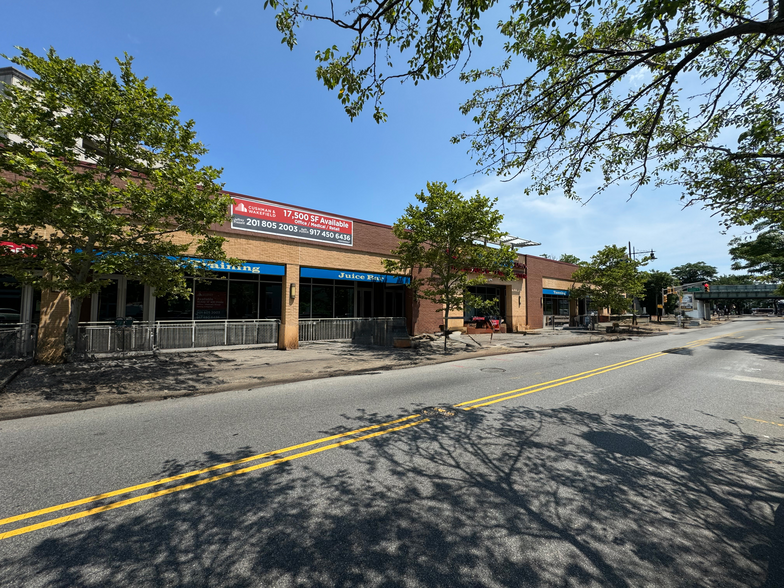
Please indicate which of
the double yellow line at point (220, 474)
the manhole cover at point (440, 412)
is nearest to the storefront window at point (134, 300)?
the double yellow line at point (220, 474)

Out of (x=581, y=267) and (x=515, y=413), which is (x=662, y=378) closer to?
(x=515, y=413)

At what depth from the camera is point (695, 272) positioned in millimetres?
91875

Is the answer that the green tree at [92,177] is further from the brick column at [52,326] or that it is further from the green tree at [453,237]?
the green tree at [453,237]

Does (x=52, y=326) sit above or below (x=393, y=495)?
above

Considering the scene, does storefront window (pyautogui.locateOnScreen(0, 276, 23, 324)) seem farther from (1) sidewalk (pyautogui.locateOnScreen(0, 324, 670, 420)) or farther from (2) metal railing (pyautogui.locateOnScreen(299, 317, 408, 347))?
(2) metal railing (pyautogui.locateOnScreen(299, 317, 408, 347))

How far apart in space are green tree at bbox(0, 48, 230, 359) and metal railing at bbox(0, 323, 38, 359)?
10.8 ft

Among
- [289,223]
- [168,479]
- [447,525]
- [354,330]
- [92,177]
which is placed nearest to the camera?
[447,525]

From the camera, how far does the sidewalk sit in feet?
22.3

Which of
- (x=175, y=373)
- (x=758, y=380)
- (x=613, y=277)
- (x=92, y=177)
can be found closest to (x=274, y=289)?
(x=175, y=373)

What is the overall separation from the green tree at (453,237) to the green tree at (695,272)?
100428 millimetres

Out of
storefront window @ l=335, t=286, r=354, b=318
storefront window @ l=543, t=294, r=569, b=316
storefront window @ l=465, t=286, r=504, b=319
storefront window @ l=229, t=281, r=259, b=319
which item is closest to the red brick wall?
storefront window @ l=543, t=294, r=569, b=316

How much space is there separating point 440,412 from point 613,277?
27.1m

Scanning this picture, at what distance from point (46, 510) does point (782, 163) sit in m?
11.7

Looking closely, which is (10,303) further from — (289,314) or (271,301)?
(289,314)
